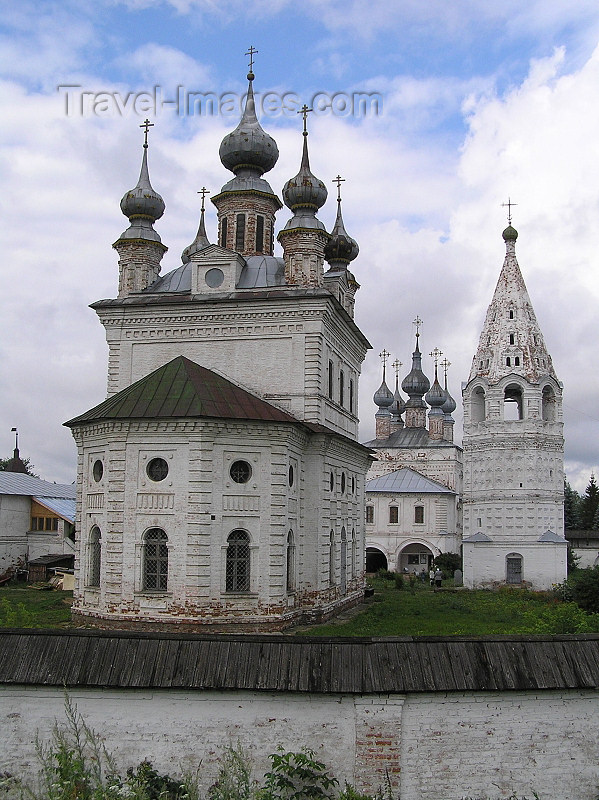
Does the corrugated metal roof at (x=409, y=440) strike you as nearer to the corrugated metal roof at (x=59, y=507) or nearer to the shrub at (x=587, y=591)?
the corrugated metal roof at (x=59, y=507)

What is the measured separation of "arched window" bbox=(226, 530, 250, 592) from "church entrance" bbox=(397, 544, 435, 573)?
3162 cm

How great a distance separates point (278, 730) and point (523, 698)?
107 inches

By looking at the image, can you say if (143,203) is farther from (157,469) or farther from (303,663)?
(303,663)

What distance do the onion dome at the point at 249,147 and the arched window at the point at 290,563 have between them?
472 inches

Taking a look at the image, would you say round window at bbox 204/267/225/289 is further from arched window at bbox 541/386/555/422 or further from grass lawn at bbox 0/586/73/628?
arched window at bbox 541/386/555/422

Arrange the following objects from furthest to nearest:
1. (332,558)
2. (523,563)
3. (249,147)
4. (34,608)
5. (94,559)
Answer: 1. (523,563)
2. (249,147)
3. (332,558)
4. (34,608)
5. (94,559)

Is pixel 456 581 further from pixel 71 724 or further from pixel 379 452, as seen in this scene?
pixel 71 724

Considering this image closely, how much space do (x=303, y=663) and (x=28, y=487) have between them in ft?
102

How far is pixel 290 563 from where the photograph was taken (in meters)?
19.0

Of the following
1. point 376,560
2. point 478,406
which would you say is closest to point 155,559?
point 478,406

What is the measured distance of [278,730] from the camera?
8.68 meters

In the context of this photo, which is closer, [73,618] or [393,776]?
[393,776]

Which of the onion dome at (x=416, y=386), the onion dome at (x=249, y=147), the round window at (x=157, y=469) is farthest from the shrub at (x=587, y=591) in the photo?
the onion dome at (x=416, y=386)

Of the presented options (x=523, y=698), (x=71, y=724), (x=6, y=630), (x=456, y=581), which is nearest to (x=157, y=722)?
(x=71, y=724)
